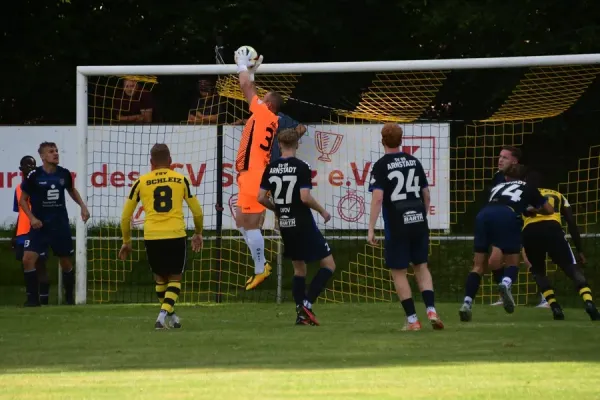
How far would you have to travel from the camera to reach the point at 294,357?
35.1 feet

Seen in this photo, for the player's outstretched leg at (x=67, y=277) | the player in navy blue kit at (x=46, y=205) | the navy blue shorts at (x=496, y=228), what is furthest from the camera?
the player's outstretched leg at (x=67, y=277)

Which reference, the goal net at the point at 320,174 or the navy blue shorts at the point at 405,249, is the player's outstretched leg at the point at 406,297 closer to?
the navy blue shorts at the point at 405,249

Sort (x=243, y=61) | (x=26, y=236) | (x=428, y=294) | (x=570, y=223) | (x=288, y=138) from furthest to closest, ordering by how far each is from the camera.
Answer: (x=26, y=236) < (x=243, y=61) < (x=570, y=223) < (x=288, y=138) < (x=428, y=294)

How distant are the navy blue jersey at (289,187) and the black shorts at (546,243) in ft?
8.41

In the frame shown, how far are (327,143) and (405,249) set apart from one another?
7244 millimetres

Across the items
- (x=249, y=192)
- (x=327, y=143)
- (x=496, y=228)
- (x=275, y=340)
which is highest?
(x=327, y=143)

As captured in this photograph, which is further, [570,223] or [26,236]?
[26,236]

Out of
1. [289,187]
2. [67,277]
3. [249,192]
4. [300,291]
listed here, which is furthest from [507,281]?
[67,277]

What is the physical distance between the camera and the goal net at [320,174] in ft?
64.2

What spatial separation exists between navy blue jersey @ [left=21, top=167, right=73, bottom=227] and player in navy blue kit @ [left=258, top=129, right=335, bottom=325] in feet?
16.1

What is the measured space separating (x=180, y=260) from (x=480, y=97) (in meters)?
12.8

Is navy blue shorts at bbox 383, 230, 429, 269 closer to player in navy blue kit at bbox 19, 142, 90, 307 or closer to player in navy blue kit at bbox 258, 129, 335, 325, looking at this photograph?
player in navy blue kit at bbox 258, 129, 335, 325

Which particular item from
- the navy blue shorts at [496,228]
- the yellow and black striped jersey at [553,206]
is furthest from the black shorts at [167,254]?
the yellow and black striped jersey at [553,206]

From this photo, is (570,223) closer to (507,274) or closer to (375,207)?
(507,274)
